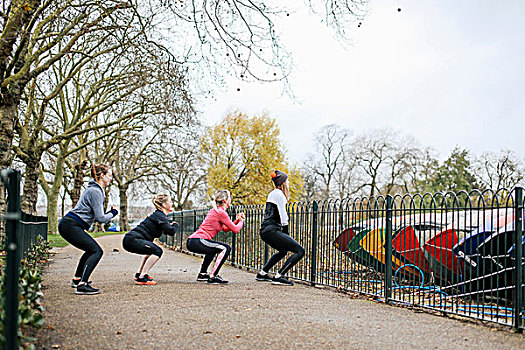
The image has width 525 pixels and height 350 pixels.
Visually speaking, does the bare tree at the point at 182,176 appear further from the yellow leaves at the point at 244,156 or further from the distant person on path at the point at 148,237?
the distant person on path at the point at 148,237

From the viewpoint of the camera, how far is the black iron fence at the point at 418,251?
635 cm

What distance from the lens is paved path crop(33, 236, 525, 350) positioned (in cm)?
498

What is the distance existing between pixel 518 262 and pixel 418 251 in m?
3.64

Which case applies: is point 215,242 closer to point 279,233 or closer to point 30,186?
point 279,233

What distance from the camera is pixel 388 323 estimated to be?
241 inches

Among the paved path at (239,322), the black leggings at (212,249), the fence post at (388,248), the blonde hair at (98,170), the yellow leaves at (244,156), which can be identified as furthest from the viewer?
the yellow leaves at (244,156)

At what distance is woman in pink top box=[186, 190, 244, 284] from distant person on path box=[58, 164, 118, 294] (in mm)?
1833

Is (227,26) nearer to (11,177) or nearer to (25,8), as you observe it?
(25,8)

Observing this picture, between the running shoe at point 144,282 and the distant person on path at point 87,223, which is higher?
the distant person on path at point 87,223

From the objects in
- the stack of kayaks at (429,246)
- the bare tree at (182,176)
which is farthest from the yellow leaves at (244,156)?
the stack of kayaks at (429,246)

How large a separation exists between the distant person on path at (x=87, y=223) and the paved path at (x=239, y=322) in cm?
36

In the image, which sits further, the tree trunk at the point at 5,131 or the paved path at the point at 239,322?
the tree trunk at the point at 5,131

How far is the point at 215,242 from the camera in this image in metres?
9.24

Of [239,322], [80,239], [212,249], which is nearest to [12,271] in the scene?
[239,322]
